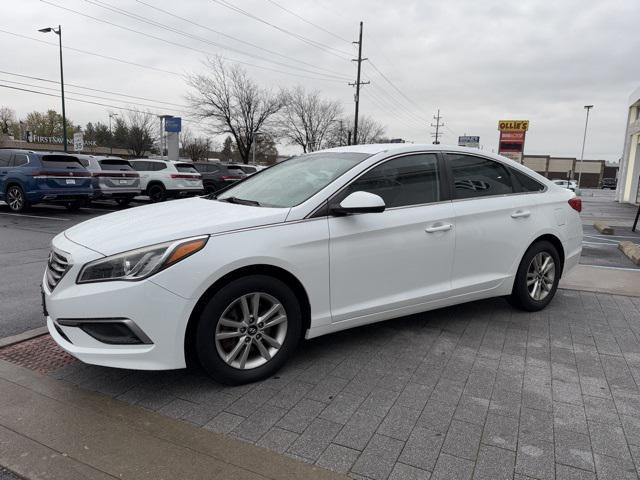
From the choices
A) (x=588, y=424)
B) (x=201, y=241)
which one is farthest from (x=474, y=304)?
(x=201, y=241)

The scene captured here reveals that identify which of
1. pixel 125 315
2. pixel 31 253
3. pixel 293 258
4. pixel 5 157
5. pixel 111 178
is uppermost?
pixel 5 157

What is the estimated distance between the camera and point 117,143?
61.3 meters

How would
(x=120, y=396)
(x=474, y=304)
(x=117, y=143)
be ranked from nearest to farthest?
(x=120, y=396) → (x=474, y=304) → (x=117, y=143)

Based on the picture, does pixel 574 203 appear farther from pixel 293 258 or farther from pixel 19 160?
pixel 19 160

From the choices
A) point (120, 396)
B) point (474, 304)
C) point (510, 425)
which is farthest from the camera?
point (474, 304)

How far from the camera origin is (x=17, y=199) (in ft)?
42.9

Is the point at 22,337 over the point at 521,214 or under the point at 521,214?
under

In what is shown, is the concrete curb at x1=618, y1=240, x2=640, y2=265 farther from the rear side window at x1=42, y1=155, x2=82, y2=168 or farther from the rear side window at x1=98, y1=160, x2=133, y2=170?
the rear side window at x1=98, y1=160, x2=133, y2=170

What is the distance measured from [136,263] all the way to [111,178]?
1375 centimetres

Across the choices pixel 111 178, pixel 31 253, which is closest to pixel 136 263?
pixel 31 253

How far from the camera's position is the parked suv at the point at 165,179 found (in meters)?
17.8

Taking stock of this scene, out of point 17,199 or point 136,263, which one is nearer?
point 136,263

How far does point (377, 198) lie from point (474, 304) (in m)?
2.37

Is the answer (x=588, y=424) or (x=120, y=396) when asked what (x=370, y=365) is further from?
(x=120, y=396)
